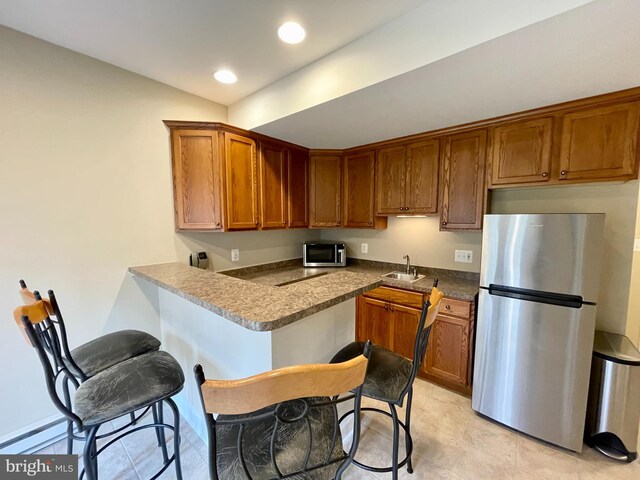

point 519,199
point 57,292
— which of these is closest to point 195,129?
point 57,292

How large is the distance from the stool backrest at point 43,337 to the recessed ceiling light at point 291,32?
1.87 metres

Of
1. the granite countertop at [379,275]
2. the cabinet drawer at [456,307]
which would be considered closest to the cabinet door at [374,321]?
the granite countertop at [379,275]

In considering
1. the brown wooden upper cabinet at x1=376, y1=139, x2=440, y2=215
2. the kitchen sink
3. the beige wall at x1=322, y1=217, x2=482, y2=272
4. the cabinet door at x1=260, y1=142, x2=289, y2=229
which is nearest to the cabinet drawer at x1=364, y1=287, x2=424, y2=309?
Result: the kitchen sink

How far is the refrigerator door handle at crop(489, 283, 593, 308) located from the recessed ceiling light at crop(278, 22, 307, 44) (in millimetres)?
2082

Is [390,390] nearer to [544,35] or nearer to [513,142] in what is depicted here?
[544,35]

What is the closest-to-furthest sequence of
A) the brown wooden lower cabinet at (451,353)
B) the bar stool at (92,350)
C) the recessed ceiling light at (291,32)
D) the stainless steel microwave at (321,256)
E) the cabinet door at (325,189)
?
the bar stool at (92,350) < the recessed ceiling light at (291,32) < the brown wooden lower cabinet at (451,353) < the cabinet door at (325,189) < the stainless steel microwave at (321,256)

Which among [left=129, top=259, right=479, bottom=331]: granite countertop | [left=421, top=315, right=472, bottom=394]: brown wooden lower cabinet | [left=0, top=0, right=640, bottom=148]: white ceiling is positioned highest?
[left=0, top=0, right=640, bottom=148]: white ceiling

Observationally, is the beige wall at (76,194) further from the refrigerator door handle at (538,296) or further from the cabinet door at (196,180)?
the refrigerator door handle at (538,296)

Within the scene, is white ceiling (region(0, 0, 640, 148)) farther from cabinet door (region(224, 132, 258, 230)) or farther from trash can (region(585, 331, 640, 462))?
trash can (region(585, 331, 640, 462))

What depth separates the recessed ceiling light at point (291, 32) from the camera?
1.50m

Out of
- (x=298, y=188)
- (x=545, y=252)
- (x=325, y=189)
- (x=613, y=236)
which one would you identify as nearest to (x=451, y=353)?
(x=545, y=252)

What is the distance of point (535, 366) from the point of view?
1.74m

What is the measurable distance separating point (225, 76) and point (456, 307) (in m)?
2.65

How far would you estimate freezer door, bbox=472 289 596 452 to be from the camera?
1627mm
